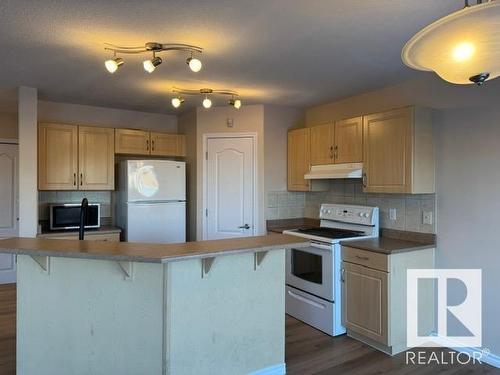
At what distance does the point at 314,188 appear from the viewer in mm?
4211

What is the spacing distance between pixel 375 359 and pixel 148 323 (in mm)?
1844

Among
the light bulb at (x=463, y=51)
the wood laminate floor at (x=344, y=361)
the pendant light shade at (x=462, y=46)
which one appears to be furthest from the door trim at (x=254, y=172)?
the light bulb at (x=463, y=51)

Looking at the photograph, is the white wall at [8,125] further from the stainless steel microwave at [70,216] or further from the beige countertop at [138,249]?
the beige countertop at [138,249]

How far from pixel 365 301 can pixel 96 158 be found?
3330 mm

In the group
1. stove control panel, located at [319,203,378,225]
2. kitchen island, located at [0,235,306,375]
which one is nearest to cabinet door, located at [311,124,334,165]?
stove control panel, located at [319,203,378,225]

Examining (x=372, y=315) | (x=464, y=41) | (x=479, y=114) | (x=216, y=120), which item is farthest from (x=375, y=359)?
(x=216, y=120)

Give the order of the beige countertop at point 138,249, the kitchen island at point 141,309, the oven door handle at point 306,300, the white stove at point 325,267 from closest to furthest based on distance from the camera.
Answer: the beige countertop at point 138,249 → the kitchen island at point 141,309 → the white stove at point 325,267 → the oven door handle at point 306,300

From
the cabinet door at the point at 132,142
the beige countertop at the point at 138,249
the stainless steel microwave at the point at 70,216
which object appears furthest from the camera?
the cabinet door at the point at 132,142

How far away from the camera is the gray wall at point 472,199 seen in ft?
9.29

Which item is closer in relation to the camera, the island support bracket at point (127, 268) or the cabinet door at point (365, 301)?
the island support bracket at point (127, 268)

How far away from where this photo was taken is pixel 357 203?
13.0ft

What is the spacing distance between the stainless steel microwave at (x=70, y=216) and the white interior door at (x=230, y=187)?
4.32 ft

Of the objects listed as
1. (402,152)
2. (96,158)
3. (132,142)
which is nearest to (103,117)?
(132,142)

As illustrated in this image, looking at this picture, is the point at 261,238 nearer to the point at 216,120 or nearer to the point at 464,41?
the point at 464,41
